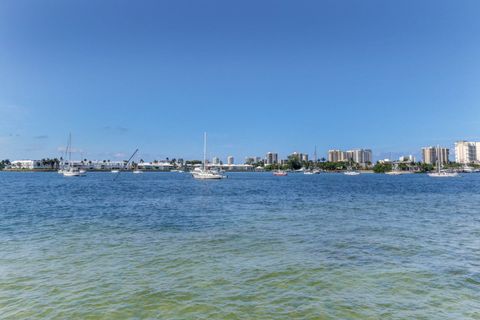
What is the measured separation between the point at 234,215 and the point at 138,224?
30.0ft

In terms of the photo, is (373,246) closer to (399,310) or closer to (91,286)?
(399,310)

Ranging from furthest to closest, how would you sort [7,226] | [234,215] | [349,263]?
[234,215]
[7,226]
[349,263]

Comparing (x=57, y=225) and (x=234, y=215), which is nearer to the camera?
(x=57, y=225)

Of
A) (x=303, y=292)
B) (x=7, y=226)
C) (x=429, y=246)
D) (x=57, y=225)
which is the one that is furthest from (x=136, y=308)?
(x=7, y=226)

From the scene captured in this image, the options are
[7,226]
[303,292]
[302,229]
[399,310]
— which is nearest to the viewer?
[399,310]

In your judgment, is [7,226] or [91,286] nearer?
[91,286]

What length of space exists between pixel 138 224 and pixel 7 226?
364 inches

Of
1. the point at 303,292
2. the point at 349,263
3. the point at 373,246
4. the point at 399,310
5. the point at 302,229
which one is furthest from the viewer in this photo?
the point at 302,229

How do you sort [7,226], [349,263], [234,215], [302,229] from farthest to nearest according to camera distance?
[234,215] → [7,226] → [302,229] → [349,263]

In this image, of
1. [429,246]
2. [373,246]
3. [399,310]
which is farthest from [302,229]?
[399,310]

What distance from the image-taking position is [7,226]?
25516 millimetres

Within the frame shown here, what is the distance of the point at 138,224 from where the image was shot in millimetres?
26719

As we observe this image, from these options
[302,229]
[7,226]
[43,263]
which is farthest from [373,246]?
[7,226]

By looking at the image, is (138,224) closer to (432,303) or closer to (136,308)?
(136,308)
